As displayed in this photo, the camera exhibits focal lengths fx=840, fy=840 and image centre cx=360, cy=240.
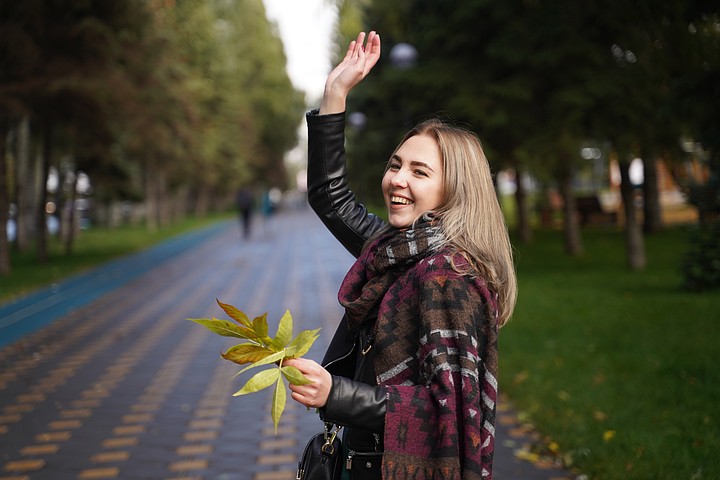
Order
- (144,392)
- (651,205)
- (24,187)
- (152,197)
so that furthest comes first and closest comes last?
(152,197)
(24,187)
(651,205)
(144,392)

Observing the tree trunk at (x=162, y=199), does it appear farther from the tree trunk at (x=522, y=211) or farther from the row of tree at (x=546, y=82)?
the row of tree at (x=546, y=82)

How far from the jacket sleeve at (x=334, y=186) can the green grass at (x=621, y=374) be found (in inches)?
23.3

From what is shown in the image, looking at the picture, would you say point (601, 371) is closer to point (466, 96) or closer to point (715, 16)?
point (715, 16)

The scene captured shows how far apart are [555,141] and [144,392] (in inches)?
361

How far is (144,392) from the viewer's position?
7.41 metres

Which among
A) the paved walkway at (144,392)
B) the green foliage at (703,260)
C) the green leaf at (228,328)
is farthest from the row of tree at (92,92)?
the green leaf at (228,328)

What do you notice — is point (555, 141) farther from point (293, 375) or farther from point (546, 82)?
point (293, 375)

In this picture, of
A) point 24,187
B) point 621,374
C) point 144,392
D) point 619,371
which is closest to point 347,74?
point 621,374

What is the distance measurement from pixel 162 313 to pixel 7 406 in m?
5.40

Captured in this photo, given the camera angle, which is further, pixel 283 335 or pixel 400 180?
pixel 400 180

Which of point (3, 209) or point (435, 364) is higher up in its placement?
point (3, 209)

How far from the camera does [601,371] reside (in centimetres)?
721

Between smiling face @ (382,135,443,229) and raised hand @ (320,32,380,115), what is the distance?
0.31m

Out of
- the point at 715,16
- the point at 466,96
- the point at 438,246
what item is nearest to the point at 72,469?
the point at 438,246
